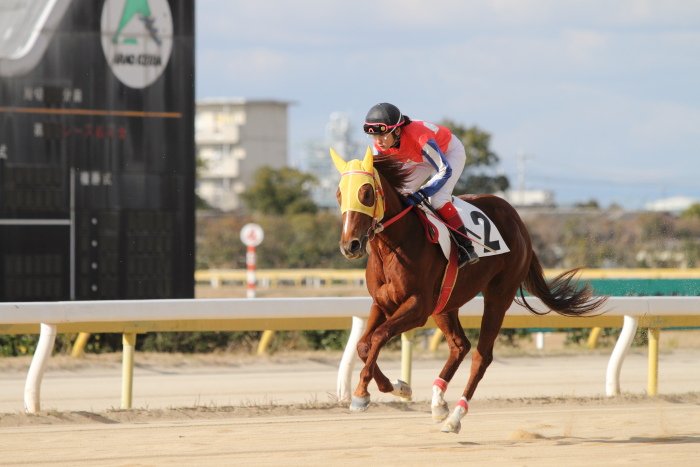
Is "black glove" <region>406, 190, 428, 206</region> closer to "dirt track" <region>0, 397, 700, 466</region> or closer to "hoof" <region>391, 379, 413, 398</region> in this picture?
"hoof" <region>391, 379, 413, 398</region>

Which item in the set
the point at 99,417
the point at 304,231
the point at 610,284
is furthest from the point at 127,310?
the point at 304,231

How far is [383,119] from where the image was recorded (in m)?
5.76

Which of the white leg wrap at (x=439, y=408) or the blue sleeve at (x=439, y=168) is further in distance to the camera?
the blue sleeve at (x=439, y=168)

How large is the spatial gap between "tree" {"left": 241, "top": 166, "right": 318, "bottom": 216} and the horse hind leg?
34.2 meters

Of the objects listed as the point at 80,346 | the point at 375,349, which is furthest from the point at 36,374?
the point at 80,346

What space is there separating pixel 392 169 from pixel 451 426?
1514 millimetres

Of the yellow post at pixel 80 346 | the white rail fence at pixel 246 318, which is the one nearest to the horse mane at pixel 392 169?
the white rail fence at pixel 246 318

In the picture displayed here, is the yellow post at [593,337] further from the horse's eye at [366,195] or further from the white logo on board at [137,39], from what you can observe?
the horse's eye at [366,195]

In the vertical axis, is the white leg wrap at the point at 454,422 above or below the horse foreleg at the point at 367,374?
below

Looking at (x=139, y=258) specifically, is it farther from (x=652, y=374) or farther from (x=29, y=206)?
(x=652, y=374)

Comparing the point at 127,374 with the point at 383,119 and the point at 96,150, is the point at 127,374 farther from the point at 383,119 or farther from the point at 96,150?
the point at 96,150

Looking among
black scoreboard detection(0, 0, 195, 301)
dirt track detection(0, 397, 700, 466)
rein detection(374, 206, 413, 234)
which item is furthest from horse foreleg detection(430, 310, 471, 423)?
black scoreboard detection(0, 0, 195, 301)

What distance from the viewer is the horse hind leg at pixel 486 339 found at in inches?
241

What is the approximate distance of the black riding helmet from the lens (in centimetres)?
575
